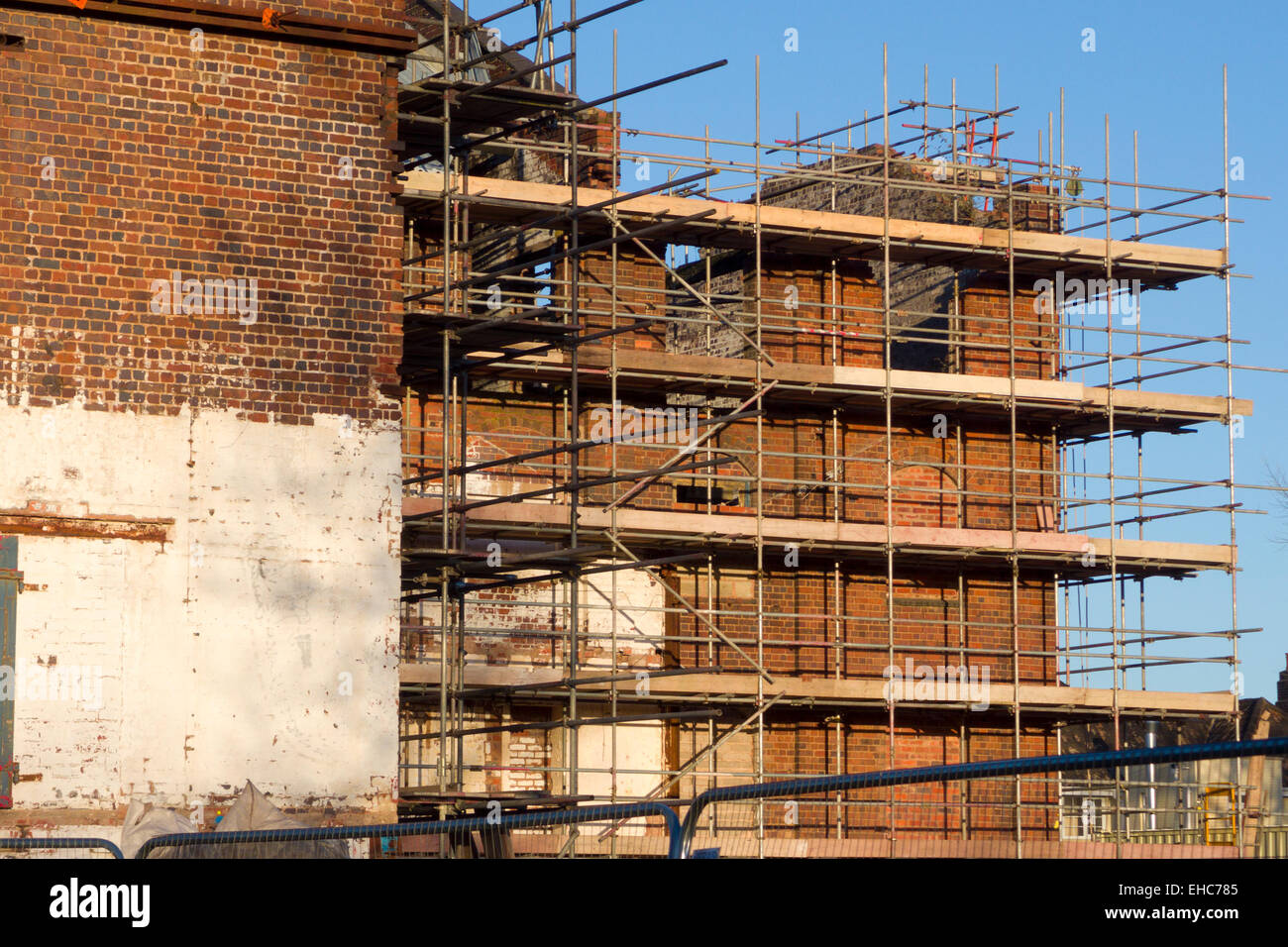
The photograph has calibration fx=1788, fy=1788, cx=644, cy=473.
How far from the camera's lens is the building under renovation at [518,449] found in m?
13.5

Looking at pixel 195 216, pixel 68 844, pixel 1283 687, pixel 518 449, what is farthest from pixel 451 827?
pixel 1283 687

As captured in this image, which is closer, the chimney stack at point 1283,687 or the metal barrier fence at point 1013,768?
the metal barrier fence at point 1013,768

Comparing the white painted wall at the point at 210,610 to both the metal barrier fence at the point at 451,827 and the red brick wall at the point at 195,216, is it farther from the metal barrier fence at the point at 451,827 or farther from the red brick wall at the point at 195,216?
the metal barrier fence at the point at 451,827

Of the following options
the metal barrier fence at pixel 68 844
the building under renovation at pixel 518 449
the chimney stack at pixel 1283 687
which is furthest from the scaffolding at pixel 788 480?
the chimney stack at pixel 1283 687

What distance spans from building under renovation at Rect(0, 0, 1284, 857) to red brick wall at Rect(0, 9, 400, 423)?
0.03m

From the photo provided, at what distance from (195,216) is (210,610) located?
10.1 feet

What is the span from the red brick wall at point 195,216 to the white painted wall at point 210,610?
34 centimetres

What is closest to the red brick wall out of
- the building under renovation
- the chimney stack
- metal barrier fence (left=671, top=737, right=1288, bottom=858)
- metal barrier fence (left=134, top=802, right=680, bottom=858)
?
the building under renovation

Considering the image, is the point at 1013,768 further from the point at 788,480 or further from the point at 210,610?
the point at 788,480

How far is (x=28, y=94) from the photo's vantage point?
45.1ft

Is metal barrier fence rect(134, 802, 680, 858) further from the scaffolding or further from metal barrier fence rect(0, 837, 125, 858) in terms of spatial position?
the scaffolding

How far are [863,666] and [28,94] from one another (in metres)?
13.6

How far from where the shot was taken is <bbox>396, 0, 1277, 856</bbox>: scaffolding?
2186 centimetres
